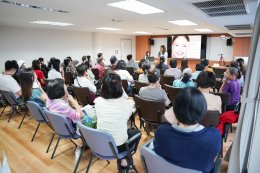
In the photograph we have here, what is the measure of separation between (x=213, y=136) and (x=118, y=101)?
1.01m

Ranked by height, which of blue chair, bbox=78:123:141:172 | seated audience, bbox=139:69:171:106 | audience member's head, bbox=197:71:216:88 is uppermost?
audience member's head, bbox=197:71:216:88

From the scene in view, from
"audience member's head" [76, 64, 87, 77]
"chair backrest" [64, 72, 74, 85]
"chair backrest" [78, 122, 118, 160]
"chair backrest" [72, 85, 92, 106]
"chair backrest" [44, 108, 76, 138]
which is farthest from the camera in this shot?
"chair backrest" [64, 72, 74, 85]

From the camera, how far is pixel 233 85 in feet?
10.5

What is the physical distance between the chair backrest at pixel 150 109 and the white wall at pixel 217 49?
363 inches

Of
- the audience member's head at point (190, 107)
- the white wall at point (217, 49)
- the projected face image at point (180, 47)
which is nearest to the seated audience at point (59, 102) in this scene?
the audience member's head at point (190, 107)

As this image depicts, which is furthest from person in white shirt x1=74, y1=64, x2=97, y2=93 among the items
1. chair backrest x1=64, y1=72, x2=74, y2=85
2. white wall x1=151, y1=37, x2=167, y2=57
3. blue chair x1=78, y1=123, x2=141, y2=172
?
white wall x1=151, y1=37, x2=167, y2=57

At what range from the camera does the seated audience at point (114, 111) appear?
6.17ft

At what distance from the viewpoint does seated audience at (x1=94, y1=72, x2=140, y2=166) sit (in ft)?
6.17

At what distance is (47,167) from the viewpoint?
241cm

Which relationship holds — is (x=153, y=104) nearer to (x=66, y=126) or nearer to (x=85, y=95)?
(x=66, y=126)

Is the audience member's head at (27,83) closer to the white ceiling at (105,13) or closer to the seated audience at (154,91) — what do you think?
the white ceiling at (105,13)

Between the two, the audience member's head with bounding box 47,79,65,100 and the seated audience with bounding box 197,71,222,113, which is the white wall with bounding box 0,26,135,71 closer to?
the audience member's head with bounding box 47,79,65,100

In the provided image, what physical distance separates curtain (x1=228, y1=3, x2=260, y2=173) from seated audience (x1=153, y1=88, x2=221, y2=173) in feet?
1.07

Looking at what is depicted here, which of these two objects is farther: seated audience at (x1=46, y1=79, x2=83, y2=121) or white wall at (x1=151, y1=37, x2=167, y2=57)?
white wall at (x1=151, y1=37, x2=167, y2=57)
